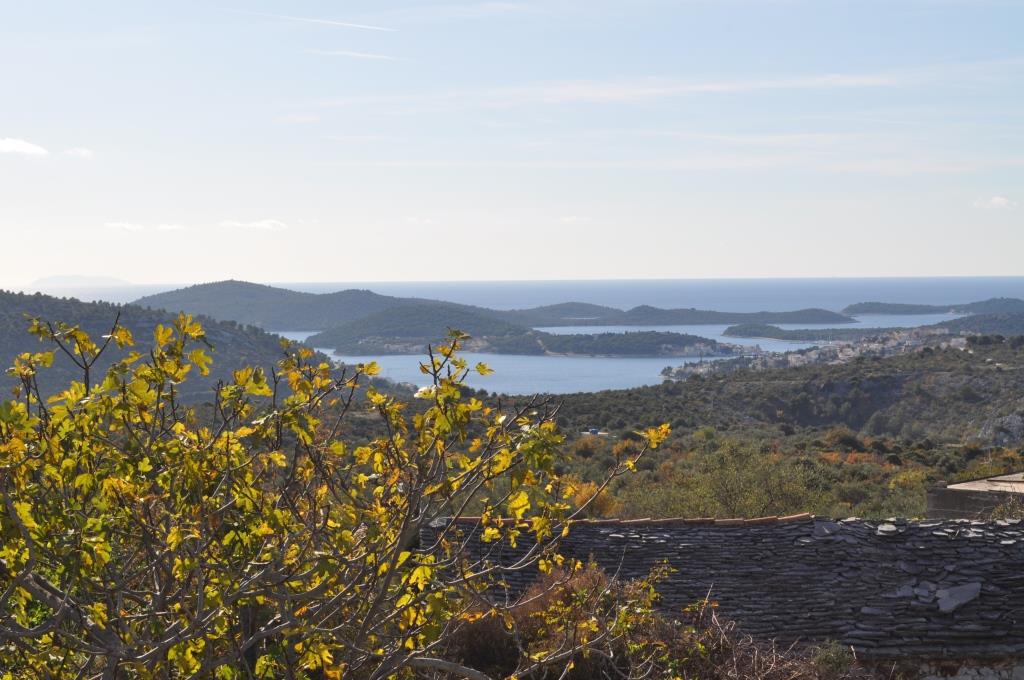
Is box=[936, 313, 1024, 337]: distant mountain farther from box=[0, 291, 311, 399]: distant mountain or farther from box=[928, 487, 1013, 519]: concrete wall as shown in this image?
box=[928, 487, 1013, 519]: concrete wall

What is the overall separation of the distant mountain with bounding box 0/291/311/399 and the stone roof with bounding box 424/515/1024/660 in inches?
1236

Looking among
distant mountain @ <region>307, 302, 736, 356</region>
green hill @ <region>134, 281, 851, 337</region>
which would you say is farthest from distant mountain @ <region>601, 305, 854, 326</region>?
distant mountain @ <region>307, 302, 736, 356</region>

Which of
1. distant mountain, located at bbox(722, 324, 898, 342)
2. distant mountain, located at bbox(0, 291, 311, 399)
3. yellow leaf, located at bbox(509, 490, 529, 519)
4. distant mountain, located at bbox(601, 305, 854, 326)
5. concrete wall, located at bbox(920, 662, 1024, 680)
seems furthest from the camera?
distant mountain, located at bbox(601, 305, 854, 326)

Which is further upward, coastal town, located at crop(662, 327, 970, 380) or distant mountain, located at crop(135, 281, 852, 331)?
distant mountain, located at crop(135, 281, 852, 331)

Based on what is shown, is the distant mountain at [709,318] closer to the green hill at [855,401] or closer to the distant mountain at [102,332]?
the distant mountain at [102,332]

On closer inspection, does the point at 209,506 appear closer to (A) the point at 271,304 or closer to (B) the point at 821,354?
(B) the point at 821,354

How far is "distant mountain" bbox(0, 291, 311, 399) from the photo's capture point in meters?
47.0

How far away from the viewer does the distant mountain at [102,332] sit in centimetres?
4703

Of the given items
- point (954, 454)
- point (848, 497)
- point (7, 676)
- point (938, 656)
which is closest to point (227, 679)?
point (7, 676)

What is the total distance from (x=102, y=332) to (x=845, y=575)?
48718mm

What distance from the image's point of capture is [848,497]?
75.7 feet

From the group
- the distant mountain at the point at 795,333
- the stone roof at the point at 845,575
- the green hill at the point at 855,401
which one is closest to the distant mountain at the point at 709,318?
the distant mountain at the point at 795,333

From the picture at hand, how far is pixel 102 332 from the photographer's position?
177 ft

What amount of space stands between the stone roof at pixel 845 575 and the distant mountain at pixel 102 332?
31.4 m
